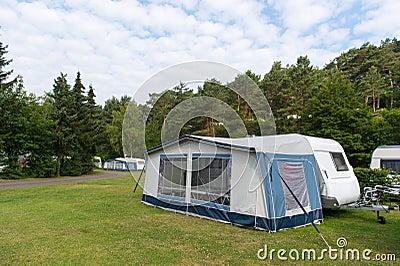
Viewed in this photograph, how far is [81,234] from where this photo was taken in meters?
5.57

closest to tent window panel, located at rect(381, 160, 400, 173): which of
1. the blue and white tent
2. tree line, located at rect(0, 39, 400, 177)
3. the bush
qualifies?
the bush

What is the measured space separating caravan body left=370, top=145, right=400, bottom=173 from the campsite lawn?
156 inches

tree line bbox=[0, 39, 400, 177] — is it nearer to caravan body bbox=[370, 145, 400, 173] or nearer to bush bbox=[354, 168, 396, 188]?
bush bbox=[354, 168, 396, 188]

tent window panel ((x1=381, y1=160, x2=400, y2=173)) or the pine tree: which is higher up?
the pine tree

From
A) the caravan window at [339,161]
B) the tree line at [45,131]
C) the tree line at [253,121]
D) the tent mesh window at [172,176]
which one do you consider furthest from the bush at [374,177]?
the tree line at [45,131]

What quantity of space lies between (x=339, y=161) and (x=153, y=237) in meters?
5.24

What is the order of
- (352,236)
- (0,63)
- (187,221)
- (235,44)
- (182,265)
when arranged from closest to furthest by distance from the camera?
(182,265) < (352,236) < (187,221) < (235,44) < (0,63)

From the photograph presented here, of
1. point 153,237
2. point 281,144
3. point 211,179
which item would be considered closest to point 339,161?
point 281,144

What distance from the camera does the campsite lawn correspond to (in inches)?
169

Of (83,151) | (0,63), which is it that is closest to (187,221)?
(0,63)

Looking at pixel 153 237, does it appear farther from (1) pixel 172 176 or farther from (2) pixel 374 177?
(2) pixel 374 177

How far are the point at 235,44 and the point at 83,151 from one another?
69.7 ft

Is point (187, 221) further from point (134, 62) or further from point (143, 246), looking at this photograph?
point (134, 62)

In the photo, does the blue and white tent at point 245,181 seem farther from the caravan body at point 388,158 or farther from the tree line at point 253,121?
the caravan body at point 388,158
